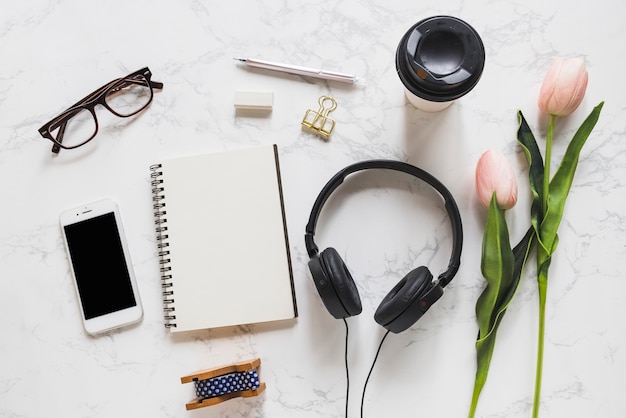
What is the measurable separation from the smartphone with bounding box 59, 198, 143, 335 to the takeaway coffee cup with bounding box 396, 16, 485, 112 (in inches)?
20.2

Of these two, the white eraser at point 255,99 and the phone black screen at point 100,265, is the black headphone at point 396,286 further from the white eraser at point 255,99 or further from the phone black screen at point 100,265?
the phone black screen at point 100,265

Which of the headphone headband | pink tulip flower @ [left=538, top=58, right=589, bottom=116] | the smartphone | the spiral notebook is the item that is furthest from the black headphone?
the smartphone

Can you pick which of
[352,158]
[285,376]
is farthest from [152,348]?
[352,158]

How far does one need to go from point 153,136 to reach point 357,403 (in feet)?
1.76

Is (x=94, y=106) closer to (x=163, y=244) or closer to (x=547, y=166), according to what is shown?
(x=163, y=244)

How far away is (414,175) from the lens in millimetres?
833

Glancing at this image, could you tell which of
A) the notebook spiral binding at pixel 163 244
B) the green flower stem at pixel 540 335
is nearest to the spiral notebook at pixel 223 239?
the notebook spiral binding at pixel 163 244

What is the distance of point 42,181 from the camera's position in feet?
3.05

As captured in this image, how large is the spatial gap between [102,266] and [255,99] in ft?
1.19

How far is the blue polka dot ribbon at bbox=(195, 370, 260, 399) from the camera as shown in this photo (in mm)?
833

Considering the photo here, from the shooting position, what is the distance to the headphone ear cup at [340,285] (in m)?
0.77

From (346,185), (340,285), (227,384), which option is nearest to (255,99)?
(346,185)

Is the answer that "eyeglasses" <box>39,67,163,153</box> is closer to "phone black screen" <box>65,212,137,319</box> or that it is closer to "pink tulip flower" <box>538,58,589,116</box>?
Answer: "phone black screen" <box>65,212,137,319</box>

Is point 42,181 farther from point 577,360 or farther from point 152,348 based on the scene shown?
point 577,360
